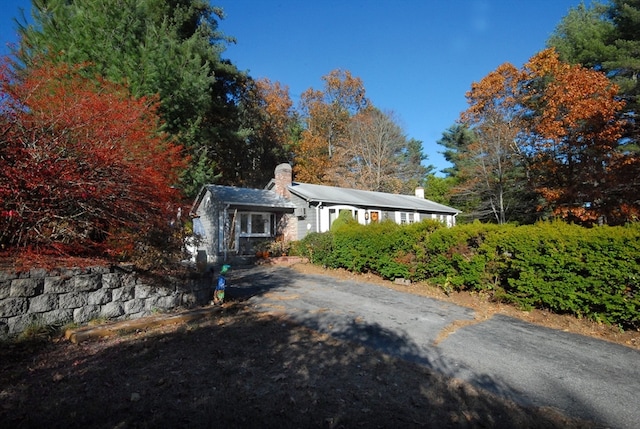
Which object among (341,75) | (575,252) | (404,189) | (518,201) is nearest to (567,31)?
(518,201)

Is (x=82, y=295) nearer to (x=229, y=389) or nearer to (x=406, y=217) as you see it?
(x=229, y=389)

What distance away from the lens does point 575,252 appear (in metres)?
5.84

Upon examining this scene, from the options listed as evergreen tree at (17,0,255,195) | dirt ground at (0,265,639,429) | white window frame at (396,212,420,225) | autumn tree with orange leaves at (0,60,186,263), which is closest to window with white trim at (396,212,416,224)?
white window frame at (396,212,420,225)

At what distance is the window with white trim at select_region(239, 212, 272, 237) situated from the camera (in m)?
16.1

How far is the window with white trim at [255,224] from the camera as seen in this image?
1612 cm

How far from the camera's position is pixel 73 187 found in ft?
15.0

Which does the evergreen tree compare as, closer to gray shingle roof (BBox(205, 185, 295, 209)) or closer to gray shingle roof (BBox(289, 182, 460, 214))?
gray shingle roof (BBox(205, 185, 295, 209))

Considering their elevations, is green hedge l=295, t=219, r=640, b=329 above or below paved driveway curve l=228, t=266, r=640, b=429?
above

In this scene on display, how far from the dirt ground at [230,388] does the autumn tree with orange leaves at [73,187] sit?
5.00 feet

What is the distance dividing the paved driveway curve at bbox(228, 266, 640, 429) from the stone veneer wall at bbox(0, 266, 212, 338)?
188cm

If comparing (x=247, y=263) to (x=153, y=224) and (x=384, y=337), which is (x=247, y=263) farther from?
(x=384, y=337)

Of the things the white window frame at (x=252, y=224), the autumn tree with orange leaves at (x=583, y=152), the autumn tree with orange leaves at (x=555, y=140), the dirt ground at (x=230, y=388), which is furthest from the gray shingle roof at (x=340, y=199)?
the dirt ground at (x=230, y=388)

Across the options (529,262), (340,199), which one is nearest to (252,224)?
(340,199)

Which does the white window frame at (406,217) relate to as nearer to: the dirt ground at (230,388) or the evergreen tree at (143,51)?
the evergreen tree at (143,51)
